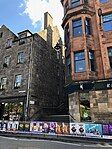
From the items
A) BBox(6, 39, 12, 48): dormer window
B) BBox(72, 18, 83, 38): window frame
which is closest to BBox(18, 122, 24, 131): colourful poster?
BBox(72, 18, 83, 38): window frame

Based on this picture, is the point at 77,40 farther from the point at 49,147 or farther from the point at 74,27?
the point at 49,147

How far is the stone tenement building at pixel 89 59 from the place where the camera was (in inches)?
659

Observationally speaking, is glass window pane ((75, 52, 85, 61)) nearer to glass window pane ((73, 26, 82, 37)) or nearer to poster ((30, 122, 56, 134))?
glass window pane ((73, 26, 82, 37))

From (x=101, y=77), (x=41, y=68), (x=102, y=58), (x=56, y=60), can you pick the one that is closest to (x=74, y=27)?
(x=102, y=58)

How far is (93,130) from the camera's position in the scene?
1411 centimetres

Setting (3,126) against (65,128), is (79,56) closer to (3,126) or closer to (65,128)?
(65,128)

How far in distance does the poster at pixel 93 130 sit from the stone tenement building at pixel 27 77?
9.16 metres

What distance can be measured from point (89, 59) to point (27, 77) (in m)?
8.60

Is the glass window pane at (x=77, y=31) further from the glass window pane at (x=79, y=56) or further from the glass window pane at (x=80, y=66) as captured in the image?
the glass window pane at (x=80, y=66)

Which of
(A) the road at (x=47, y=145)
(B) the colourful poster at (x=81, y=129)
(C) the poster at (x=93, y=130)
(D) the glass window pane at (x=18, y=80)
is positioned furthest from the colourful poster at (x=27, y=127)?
(D) the glass window pane at (x=18, y=80)

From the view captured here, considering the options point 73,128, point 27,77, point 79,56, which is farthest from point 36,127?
point 27,77

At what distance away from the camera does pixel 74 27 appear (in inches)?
814

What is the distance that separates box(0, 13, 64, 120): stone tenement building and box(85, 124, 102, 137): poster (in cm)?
916

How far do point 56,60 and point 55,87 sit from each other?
15.2 feet
